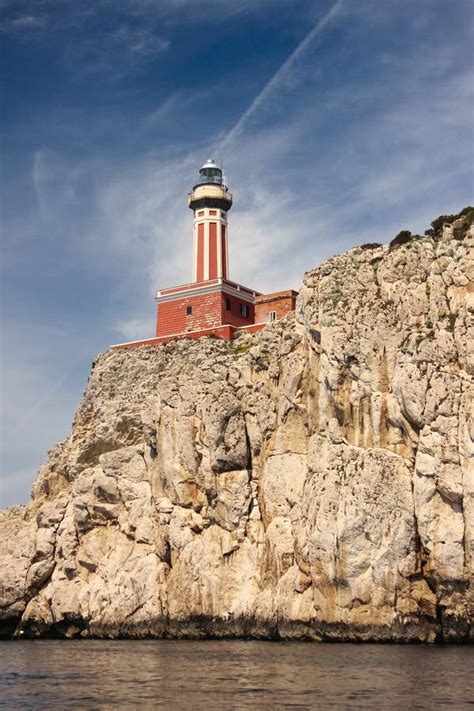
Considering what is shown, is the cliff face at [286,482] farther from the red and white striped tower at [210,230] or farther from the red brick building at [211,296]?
the red and white striped tower at [210,230]

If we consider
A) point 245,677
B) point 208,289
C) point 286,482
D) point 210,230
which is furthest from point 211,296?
point 245,677

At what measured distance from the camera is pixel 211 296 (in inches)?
2884

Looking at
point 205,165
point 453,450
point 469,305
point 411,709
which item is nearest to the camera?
point 411,709

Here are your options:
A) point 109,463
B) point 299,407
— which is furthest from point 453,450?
point 109,463

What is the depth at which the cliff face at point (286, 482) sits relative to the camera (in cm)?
4991

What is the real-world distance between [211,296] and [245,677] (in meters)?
37.3

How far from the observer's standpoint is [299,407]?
58562 mm

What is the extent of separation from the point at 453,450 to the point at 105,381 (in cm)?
3006

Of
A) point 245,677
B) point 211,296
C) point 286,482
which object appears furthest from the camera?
point 211,296

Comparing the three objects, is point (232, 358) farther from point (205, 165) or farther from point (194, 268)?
point (205, 165)

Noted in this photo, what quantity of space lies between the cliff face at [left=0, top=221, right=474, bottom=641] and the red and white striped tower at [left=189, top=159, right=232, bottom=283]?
687 cm

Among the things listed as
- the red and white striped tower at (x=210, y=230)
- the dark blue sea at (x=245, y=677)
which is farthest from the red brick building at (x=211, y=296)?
the dark blue sea at (x=245, y=677)

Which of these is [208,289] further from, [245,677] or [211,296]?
[245,677]

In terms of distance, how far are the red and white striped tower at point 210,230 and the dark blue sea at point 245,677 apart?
29.7m
